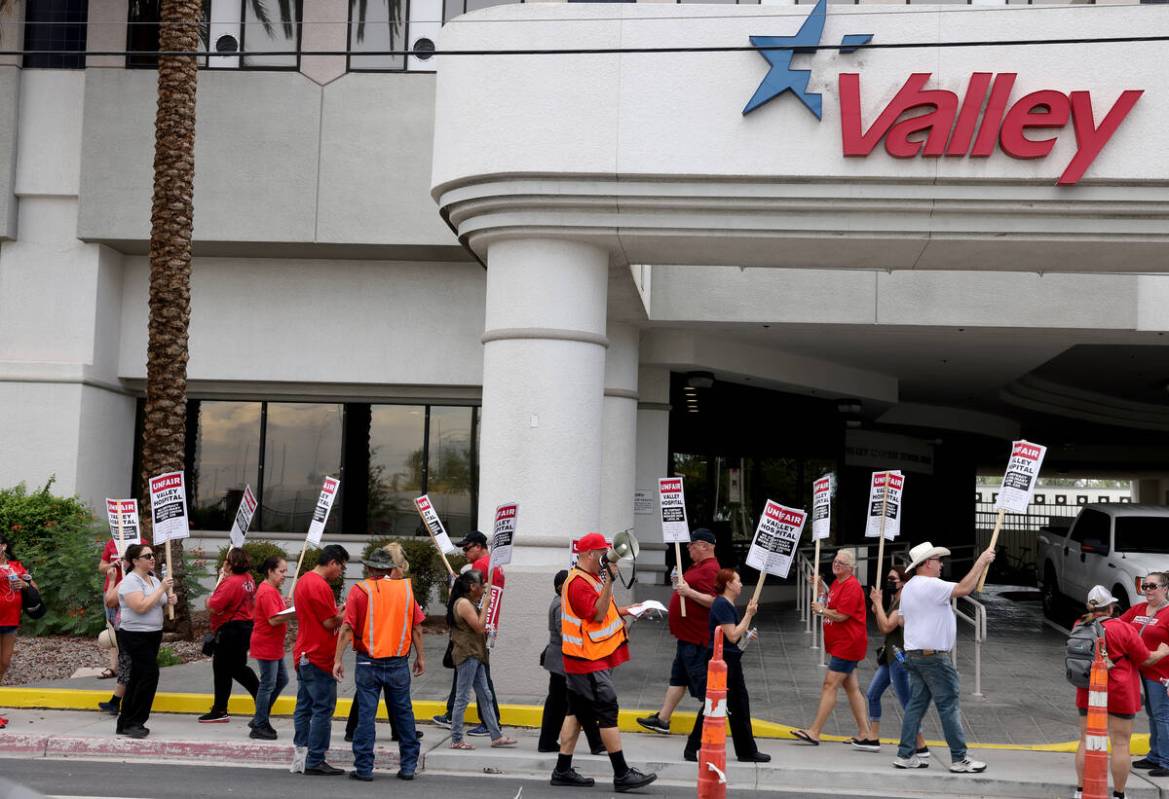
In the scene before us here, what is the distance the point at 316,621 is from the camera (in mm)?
9477

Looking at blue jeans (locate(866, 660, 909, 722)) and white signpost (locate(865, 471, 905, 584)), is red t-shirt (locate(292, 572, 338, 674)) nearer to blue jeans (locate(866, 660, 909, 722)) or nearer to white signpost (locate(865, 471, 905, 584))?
blue jeans (locate(866, 660, 909, 722))

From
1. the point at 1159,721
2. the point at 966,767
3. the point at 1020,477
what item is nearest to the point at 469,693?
the point at 966,767

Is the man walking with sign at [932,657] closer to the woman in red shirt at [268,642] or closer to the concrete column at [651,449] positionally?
the woman in red shirt at [268,642]

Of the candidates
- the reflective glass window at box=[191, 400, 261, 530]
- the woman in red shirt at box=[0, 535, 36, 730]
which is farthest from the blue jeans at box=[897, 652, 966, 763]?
the reflective glass window at box=[191, 400, 261, 530]

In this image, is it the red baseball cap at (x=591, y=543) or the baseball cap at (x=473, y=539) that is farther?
the baseball cap at (x=473, y=539)

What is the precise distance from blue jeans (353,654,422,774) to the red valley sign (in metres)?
6.95

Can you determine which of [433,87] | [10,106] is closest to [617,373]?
[433,87]

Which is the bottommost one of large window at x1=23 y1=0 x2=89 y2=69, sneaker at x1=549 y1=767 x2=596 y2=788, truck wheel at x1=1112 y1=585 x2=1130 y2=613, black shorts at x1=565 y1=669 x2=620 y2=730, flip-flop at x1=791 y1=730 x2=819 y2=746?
sneaker at x1=549 y1=767 x2=596 y2=788

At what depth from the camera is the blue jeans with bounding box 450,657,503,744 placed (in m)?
10.3

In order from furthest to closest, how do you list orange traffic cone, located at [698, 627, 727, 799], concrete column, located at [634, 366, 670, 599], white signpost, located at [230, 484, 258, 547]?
concrete column, located at [634, 366, 670, 599] < white signpost, located at [230, 484, 258, 547] < orange traffic cone, located at [698, 627, 727, 799]

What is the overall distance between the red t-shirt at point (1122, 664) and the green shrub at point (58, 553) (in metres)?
11.6

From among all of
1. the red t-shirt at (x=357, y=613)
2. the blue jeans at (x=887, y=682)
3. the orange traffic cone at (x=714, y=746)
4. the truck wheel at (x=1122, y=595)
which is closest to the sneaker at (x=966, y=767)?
the blue jeans at (x=887, y=682)

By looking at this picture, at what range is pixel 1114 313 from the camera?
1772 centimetres

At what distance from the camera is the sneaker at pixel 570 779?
9.36m
